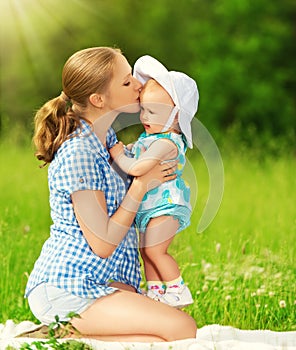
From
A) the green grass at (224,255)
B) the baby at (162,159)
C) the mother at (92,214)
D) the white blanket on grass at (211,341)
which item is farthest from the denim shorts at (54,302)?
the green grass at (224,255)

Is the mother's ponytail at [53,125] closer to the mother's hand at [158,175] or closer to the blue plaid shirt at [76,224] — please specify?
the blue plaid shirt at [76,224]

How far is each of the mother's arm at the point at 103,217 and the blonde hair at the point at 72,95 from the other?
32 cm

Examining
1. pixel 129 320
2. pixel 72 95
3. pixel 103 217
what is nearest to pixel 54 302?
pixel 129 320

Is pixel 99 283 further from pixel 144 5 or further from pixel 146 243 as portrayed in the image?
pixel 144 5

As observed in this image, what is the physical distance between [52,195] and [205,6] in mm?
15395

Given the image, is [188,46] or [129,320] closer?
[129,320]

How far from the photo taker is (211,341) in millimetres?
3787

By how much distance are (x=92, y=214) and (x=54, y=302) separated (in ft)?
1.47

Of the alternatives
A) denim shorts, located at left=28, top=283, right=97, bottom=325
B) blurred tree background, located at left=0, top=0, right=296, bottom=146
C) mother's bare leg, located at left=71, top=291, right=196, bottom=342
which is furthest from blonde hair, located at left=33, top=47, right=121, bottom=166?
blurred tree background, located at left=0, top=0, right=296, bottom=146

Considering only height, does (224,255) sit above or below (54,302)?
below

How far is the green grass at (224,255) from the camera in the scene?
4500mm

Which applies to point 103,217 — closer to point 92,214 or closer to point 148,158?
point 92,214

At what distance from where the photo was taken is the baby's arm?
348cm

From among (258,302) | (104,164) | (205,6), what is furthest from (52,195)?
(205,6)
